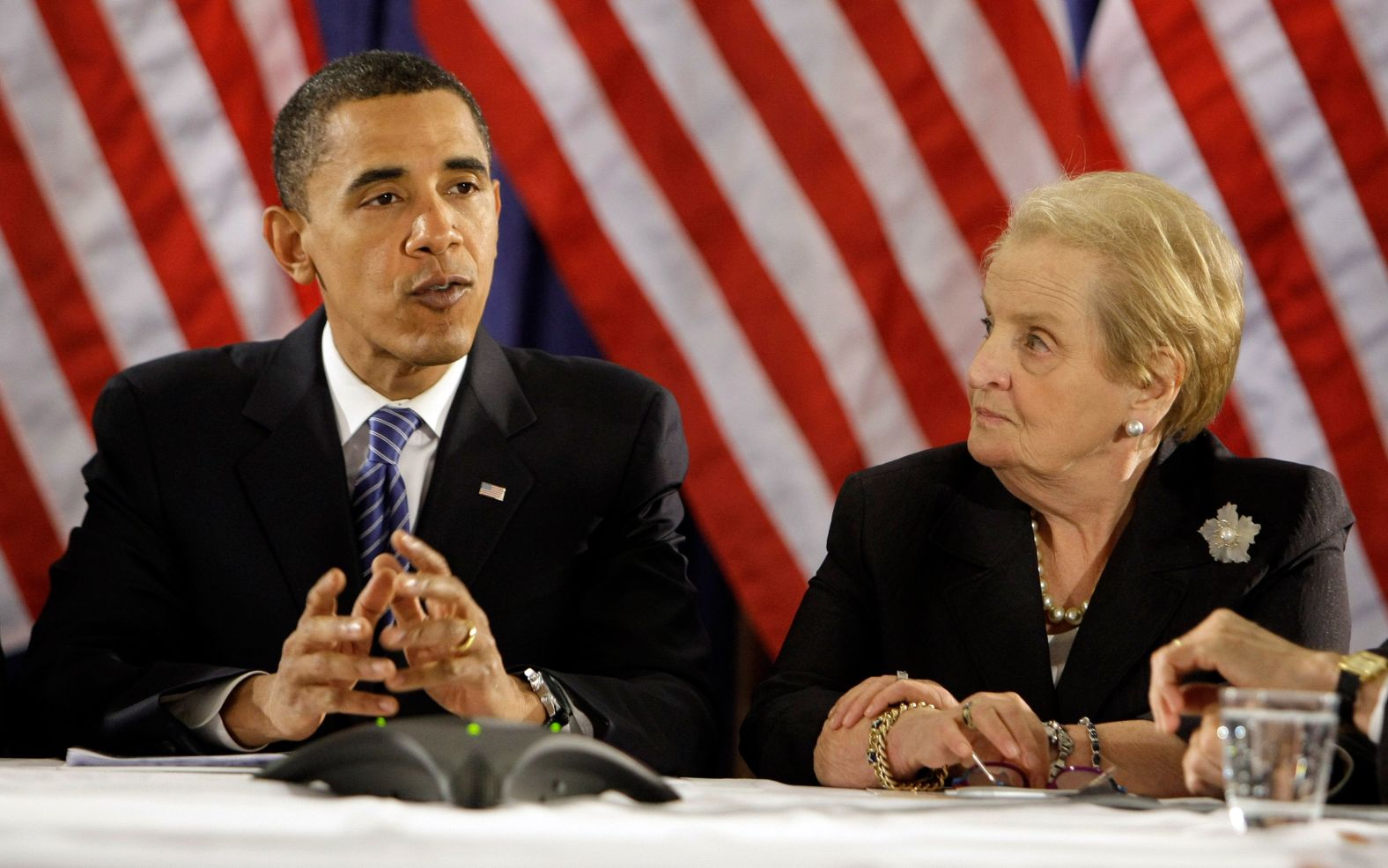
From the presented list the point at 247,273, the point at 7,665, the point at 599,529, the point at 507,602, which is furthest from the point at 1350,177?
the point at 7,665

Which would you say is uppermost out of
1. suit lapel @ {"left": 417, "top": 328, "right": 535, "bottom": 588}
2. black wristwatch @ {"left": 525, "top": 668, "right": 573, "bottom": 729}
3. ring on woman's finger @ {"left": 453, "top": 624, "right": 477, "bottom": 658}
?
suit lapel @ {"left": 417, "top": 328, "right": 535, "bottom": 588}

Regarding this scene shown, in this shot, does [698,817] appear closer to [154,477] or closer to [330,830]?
[330,830]

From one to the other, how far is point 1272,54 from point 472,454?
1.72 meters

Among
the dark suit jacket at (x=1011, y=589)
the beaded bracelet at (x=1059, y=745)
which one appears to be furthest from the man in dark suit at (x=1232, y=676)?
the dark suit jacket at (x=1011, y=589)

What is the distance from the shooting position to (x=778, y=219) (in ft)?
9.23

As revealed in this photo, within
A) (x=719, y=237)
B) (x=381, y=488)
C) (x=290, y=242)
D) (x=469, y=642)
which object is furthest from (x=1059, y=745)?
(x=290, y=242)

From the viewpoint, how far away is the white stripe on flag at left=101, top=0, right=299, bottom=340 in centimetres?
286

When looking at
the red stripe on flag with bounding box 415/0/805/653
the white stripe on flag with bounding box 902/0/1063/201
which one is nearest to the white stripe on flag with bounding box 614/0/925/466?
the red stripe on flag with bounding box 415/0/805/653

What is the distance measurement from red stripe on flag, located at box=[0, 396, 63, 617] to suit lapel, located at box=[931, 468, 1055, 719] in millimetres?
1727

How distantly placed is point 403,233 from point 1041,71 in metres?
1.29

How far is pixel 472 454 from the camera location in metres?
2.33

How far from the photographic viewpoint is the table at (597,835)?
91cm

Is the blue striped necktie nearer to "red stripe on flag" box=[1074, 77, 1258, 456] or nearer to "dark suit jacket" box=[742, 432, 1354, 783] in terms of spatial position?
"dark suit jacket" box=[742, 432, 1354, 783]

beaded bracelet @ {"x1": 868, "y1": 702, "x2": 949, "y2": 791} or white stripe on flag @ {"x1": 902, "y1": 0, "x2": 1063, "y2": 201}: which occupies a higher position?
white stripe on flag @ {"x1": 902, "y1": 0, "x2": 1063, "y2": 201}
